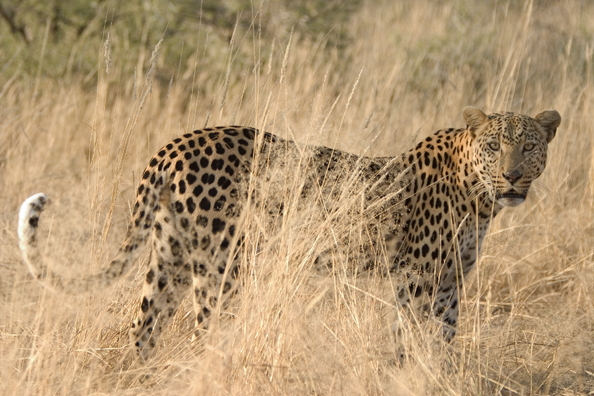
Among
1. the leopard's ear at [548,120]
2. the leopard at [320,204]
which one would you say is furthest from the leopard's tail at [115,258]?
the leopard's ear at [548,120]

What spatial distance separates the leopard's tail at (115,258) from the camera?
128 inches

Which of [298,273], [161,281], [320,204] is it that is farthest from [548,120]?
[161,281]

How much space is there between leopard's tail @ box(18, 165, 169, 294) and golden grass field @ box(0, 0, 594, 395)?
9 cm

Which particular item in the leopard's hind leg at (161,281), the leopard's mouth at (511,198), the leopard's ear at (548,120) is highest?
the leopard's ear at (548,120)

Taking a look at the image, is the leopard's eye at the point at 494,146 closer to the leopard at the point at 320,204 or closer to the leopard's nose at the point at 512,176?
the leopard at the point at 320,204

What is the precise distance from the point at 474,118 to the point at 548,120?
430 mm

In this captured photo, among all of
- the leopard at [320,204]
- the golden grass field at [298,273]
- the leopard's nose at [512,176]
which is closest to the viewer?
the golden grass field at [298,273]

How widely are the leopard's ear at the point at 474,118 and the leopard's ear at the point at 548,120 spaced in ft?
1.00

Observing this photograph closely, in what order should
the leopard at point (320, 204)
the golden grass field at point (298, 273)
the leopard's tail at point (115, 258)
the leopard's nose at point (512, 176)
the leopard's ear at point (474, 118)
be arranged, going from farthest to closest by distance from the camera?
the leopard's ear at point (474, 118) → the leopard's nose at point (512, 176) → the leopard at point (320, 204) → the leopard's tail at point (115, 258) → the golden grass field at point (298, 273)

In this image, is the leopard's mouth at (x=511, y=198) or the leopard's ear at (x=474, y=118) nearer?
the leopard's mouth at (x=511, y=198)

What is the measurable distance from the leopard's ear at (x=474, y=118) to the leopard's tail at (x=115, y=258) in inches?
67.4

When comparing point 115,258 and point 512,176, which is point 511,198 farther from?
point 115,258

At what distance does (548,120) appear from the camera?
421cm

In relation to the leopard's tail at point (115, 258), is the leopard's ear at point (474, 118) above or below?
above
